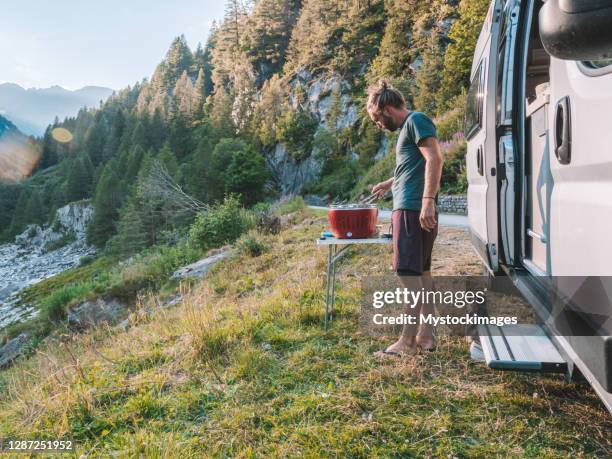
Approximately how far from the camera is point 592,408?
2518mm

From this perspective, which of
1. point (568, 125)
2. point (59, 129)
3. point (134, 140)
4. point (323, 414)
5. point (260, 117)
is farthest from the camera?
point (59, 129)

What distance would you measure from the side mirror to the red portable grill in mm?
2423

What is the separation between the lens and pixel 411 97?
32125 millimetres

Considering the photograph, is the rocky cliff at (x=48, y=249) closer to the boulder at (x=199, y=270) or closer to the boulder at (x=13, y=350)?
the boulder at (x=13, y=350)

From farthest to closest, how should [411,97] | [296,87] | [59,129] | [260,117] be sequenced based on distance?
[59,129], [260,117], [296,87], [411,97]

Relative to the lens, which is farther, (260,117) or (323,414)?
(260,117)

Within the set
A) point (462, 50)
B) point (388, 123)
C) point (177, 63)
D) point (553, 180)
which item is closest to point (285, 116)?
point (462, 50)

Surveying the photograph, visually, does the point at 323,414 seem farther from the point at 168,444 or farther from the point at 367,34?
the point at 367,34

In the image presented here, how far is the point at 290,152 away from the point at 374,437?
44825 millimetres

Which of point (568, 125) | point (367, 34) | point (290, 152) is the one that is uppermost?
point (367, 34)

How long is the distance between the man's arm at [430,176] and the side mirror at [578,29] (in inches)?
75.0

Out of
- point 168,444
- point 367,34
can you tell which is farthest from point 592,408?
point 367,34

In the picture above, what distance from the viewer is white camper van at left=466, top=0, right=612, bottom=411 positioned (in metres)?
1.30

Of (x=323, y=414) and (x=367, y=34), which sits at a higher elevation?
(x=367, y=34)
